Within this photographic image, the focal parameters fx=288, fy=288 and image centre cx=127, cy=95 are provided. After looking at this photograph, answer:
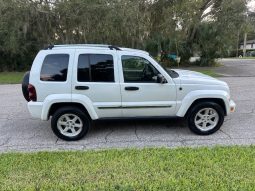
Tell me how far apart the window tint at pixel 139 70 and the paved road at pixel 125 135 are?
1.17 m

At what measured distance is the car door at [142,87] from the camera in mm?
5648

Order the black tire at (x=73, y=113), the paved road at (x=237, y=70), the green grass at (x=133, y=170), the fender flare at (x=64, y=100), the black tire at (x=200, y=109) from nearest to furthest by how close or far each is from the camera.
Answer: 1. the green grass at (x=133, y=170)
2. the fender flare at (x=64, y=100)
3. the black tire at (x=73, y=113)
4. the black tire at (x=200, y=109)
5. the paved road at (x=237, y=70)

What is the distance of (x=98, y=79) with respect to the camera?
564 centimetres

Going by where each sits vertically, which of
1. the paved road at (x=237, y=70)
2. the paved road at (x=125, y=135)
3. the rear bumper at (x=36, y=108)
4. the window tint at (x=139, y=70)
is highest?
the window tint at (x=139, y=70)

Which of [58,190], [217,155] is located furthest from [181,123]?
[58,190]

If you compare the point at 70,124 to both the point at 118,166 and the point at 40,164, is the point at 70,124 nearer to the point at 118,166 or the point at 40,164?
the point at 40,164

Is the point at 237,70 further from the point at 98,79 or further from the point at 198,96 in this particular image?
the point at 98,79

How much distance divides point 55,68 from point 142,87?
1.73 metres

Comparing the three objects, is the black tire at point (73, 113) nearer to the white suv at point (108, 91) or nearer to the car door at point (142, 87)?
the white suv at point (108, 91)

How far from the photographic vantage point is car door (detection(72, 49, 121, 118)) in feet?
18.3

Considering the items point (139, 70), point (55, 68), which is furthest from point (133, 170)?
point (55, 68)

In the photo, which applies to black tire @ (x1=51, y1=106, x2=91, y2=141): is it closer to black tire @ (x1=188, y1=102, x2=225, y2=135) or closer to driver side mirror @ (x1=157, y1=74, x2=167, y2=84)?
driver side mirror @ (x1=157, y1=74, x2=167, y2=84)

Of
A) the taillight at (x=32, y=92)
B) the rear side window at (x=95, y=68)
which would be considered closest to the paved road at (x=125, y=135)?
the taillight at (x=32, y=92)

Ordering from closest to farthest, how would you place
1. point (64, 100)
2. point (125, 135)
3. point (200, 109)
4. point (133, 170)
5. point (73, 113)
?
1. point (133, 170)
2. point (64, 100)
3. point (73, 113)
4. point (200, 109)
5. point (125, 135)
